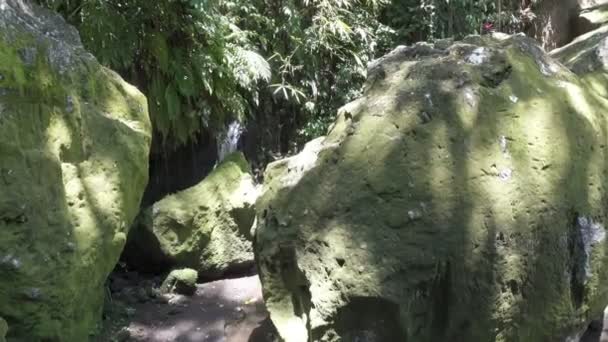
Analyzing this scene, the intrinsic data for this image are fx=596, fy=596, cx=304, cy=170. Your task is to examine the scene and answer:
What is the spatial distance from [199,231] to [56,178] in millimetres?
2057

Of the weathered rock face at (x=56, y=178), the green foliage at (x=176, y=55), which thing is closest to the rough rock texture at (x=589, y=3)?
the green foliage at (x=176, y=55)

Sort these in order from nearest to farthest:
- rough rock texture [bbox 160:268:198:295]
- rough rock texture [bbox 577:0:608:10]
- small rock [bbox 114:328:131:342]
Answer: small rock [bbox 114:328:131:342] < rough rock texture [bbox 160:268:198:295] < rough rock texture [bbox 577:0:608:10]

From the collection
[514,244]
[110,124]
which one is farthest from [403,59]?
[110,124]

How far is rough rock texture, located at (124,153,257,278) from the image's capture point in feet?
15.5

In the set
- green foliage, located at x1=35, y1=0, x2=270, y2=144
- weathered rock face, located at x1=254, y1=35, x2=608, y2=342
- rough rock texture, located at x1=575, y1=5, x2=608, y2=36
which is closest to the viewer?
weathered rock face, located at x1=254, y1=35, x2=608, y2=342

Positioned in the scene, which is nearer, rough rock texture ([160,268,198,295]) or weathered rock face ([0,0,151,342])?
weathered rock face ([0,0,151,342])

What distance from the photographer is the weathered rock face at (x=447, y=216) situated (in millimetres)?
2527

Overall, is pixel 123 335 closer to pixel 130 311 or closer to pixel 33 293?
pixel 130 311

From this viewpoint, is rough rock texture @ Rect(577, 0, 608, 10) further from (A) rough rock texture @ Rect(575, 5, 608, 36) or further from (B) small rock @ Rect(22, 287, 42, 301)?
(B) small rock @ Rect(22, 287, 42, 301)

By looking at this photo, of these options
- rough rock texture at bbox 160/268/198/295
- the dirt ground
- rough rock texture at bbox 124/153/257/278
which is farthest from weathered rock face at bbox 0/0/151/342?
rough rock texture at bbox 124/153/257/278

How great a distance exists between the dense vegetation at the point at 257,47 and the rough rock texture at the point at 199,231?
40.6 inches

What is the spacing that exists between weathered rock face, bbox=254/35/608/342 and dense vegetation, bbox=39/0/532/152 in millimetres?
2496

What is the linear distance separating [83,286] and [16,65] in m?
1.09

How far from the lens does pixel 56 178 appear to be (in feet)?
9.21
